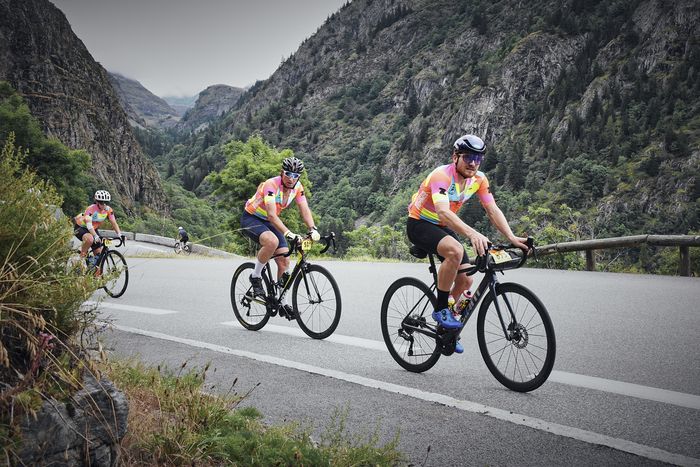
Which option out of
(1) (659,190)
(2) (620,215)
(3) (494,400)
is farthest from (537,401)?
(1) (659,190)

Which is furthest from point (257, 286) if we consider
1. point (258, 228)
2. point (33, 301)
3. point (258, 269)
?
point (33, 301)

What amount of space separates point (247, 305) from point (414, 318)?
2898 mm

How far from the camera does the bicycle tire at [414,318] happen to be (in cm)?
518

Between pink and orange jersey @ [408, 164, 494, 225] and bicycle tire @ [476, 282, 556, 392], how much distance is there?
3.04 ft

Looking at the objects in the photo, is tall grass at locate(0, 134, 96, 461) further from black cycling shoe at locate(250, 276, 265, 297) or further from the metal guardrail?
the metal guardrail

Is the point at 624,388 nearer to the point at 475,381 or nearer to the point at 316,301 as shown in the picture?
the point at 475,381

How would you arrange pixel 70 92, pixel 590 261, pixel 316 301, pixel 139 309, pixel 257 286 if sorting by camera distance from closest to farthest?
1. pixel 70 92
2. pixel 316 301
3. pixel 257 286
4. pixel 139 309
5. pixel 590 261

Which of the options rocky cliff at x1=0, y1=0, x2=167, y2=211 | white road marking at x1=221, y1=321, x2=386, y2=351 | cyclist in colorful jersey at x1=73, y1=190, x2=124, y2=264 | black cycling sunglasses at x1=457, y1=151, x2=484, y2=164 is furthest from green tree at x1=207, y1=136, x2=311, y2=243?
black cycling sunglasses at x1=457, y1=151, x2=484, y2=164

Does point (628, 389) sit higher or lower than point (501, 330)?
lower

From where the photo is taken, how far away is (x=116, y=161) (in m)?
107

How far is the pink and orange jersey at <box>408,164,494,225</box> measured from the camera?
498cm

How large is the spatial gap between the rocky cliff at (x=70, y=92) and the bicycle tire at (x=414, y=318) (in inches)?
116

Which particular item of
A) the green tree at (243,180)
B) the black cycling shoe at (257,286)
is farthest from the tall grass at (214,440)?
the green tree at (243,180)

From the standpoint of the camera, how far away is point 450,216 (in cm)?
477
